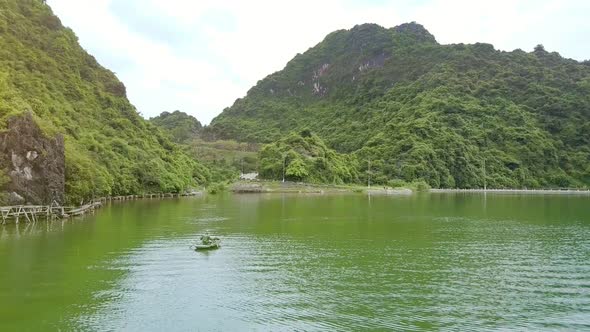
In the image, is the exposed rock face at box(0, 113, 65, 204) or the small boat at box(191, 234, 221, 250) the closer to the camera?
the small boat at box(191, 234, 221, 250)

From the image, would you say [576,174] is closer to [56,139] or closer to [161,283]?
[56,139]

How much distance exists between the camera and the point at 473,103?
196000mm

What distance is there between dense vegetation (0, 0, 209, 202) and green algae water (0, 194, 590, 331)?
23.4 m

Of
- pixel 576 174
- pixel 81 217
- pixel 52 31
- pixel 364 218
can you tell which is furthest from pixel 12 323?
pixel 576 174

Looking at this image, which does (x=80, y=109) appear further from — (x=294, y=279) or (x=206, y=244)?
(x=294, y=279)

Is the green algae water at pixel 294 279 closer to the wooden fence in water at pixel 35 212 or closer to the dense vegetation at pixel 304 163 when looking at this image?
the wooden fence in water at pixel 35 212

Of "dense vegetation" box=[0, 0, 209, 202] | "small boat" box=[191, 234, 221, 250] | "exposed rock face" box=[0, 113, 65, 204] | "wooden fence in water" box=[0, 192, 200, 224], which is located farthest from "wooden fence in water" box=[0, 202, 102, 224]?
"small boat" box=[191, 234, 221, 250]

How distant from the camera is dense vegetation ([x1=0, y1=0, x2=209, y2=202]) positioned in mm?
64250

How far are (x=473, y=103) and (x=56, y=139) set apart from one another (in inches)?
6781

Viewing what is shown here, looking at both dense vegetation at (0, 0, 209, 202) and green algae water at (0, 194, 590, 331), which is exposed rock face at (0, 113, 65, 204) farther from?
green algae water at (0, 194, 590, 331)

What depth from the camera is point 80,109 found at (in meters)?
104

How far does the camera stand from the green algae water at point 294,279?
61.1 ft

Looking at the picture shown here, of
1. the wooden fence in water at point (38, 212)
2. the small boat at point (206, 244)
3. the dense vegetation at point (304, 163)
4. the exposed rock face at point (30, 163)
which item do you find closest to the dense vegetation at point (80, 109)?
the exposed rock face at point (30, 163)

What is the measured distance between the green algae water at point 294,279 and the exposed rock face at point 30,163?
565 cm
